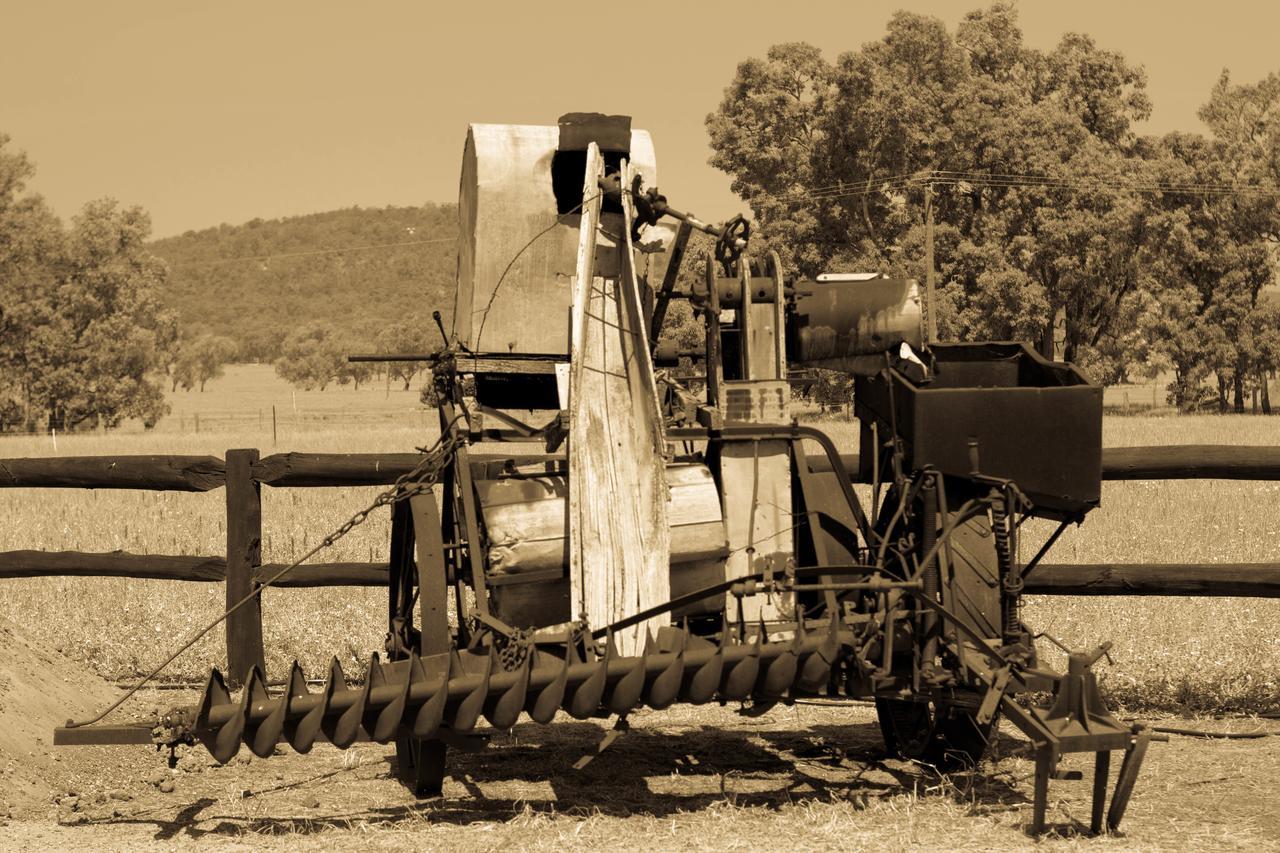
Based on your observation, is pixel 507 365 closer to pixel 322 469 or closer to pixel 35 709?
pixel 322 469

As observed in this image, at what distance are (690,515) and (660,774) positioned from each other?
1555 mm

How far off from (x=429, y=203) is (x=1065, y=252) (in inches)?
6098

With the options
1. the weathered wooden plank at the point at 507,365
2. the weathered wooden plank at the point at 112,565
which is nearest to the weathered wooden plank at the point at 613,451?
the weathered wooden plank at the point at 507,365

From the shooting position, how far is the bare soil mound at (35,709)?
689cm

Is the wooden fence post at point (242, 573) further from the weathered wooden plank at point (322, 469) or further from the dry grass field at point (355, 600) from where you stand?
the dry grass field at point (355, 600)

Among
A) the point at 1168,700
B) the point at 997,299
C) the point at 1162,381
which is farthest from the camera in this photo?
the point at 1162,381

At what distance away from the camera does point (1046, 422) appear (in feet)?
20.0

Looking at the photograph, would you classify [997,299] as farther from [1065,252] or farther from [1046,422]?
[1046,422]

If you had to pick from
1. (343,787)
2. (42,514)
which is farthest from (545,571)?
(42,514)

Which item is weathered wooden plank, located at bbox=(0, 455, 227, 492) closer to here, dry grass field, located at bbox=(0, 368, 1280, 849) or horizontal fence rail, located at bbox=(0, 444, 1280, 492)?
horizontal fence rail, located at bbox=(0, 444, 1280, 492)

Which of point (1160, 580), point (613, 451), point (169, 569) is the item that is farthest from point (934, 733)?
point (169, 569)

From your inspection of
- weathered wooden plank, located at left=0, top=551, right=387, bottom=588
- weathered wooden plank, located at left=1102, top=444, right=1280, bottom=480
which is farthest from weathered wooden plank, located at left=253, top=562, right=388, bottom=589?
weathered wooden plank, located at left=1102, top=444, right=1280, bottom=480

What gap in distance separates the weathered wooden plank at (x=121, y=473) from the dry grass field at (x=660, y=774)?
1.00 meters

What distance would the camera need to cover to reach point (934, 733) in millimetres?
6836
